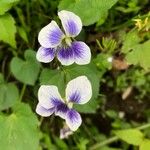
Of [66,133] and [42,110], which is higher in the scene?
[42,110]

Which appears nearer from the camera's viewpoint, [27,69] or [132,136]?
[27,69]

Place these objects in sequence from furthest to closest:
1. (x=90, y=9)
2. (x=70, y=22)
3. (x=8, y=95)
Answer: (x=8, y=95), (x=90, y=9), (x=70, y=22)

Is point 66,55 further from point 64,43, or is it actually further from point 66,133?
point 66,133

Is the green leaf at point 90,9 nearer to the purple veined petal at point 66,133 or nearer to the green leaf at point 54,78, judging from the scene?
the green leaf at point 54,78

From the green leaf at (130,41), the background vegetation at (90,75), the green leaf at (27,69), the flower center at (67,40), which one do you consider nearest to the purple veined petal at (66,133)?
the background vegetation at (90,75)

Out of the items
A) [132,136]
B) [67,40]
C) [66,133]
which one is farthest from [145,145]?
[67,40]

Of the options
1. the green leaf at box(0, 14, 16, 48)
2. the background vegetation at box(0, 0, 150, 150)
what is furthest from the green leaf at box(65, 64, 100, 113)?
the green leaf at box(0, 14, 16, 48)
